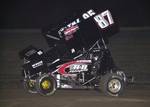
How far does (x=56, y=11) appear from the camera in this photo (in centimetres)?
2856

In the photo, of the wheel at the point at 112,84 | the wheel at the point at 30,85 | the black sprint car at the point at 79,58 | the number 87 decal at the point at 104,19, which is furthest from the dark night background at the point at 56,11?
the wheel at the point at 112,84

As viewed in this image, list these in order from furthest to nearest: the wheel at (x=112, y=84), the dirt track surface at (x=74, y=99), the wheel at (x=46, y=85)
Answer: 1. the wheel at (x=112, y=84)
2. the wheel at (x=46, y=85)
3. the dirt track surface at (x=74, y=99)

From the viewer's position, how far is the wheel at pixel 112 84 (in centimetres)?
1470

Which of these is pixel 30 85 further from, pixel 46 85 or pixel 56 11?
pixel 56 11

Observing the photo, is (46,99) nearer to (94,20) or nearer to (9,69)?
(94,20)

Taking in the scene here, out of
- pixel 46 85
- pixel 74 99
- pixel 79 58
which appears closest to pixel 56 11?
pixel 79 58

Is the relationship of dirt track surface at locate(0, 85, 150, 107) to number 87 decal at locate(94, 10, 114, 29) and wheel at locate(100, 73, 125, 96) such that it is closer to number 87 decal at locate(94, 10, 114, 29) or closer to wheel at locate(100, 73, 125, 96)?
wheel at locate(100, 73, 125, 96)

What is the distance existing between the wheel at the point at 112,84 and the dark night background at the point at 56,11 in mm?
12383

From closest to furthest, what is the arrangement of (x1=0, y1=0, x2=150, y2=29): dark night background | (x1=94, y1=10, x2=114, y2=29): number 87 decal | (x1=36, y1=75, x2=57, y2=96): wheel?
(x1=36, y1=75, x2=57, y2=96): wheel, (x1=94, y1=10, x2=114, y2=29): number 87 decal, (x1=0, y1=0, x2=150, y2=29): dark night background

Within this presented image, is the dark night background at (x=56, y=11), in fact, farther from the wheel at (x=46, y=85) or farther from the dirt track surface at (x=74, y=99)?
the wheel at (x=46, y=85)

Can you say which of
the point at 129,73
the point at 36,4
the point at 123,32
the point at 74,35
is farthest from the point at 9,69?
the point at 36,4

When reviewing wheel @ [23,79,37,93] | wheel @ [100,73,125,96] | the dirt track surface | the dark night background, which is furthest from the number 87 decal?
the dark night background

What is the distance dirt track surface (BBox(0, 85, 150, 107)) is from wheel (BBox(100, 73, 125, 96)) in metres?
0.18

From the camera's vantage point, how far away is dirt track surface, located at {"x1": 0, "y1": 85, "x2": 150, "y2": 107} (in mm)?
13398
